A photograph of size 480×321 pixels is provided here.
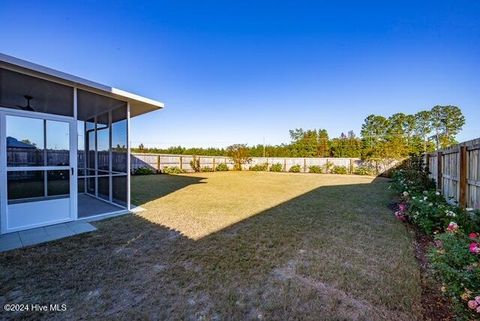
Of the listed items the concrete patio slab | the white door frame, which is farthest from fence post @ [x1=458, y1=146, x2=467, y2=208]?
the white door frame

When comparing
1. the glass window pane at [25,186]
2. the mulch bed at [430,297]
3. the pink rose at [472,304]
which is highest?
the glass window pane at [25,186]

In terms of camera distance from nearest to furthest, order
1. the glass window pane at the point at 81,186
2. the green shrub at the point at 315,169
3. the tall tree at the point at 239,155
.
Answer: the glass window pane at the point at 81,186 < the green shrub at the point at 315,169 < the tall tree at the point at 239,155

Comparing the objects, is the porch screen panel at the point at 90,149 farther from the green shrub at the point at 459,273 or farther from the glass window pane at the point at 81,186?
the green shrub at the point at 459,273

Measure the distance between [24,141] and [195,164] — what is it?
13.0 m

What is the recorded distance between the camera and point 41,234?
349 centimetres

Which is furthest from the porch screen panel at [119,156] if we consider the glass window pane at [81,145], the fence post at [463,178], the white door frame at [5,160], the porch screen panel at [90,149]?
the fence post at [463,178]

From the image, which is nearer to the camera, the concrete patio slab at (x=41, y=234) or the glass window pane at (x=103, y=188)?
the concrete patio slab at (x=41, y=234)

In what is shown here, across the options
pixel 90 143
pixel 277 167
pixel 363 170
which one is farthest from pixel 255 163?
pixel 90 143

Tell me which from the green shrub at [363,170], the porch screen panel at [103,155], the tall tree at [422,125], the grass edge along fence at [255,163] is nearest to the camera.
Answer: the porch screen panel at [103,155]

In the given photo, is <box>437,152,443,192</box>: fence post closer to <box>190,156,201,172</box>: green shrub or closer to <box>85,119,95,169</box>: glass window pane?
<box>85,119,95,169</box>: glass window pane

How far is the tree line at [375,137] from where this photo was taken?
69.5ft

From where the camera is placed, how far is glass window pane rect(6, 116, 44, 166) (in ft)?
11.8

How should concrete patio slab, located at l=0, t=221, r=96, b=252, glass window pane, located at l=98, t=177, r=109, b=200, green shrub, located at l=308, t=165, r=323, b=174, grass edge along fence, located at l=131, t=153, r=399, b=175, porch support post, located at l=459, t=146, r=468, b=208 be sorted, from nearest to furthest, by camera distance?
concrete patio slab, located at l=0, t=221, r=96, b=252
porch support post, located at l=459, t=146, r=468, b=208
glass window pane, located at l=98, t=177, r=109, b=200
grass edge along fence, located at l=131, t=153, r=399, b=175
green shrub, located at l=308, t=165, r=323, b=174

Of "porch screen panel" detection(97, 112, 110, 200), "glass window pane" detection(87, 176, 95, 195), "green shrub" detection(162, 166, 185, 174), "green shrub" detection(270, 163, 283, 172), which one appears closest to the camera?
"porch screen panel" detection(97, 112, 110, 200)
